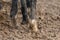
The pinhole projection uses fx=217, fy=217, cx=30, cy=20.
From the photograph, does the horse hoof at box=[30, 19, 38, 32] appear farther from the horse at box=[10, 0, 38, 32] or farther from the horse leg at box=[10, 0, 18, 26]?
the horse leg at box=[10, 0, 18, 26]

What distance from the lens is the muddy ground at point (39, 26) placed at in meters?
3.42

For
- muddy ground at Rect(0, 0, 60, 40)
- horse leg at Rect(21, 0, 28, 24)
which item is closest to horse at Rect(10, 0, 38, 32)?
horse leg at Rect(21, 0, 28, 24)

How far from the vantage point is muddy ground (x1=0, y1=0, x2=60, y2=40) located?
3.42m

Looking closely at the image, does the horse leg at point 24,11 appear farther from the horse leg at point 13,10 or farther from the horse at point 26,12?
the horse leg at point 13,10

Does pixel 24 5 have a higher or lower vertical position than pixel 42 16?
higher

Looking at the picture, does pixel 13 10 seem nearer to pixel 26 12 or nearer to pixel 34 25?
pixel 26 12

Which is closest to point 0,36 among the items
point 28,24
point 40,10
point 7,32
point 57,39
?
point 7,32

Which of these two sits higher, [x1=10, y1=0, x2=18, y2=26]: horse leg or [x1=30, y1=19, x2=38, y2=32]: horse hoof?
[x1=10, y1=0, x2=18, y2=26]: horse leg

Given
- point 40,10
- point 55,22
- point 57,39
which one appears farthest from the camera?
point 40,10

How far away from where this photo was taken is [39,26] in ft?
12.2

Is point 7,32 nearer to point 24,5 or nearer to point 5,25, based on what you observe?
point 5,25

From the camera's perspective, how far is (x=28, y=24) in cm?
370

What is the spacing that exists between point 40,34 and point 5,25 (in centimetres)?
64

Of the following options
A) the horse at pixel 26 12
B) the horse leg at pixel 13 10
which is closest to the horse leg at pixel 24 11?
the horse at pixel 26 12
